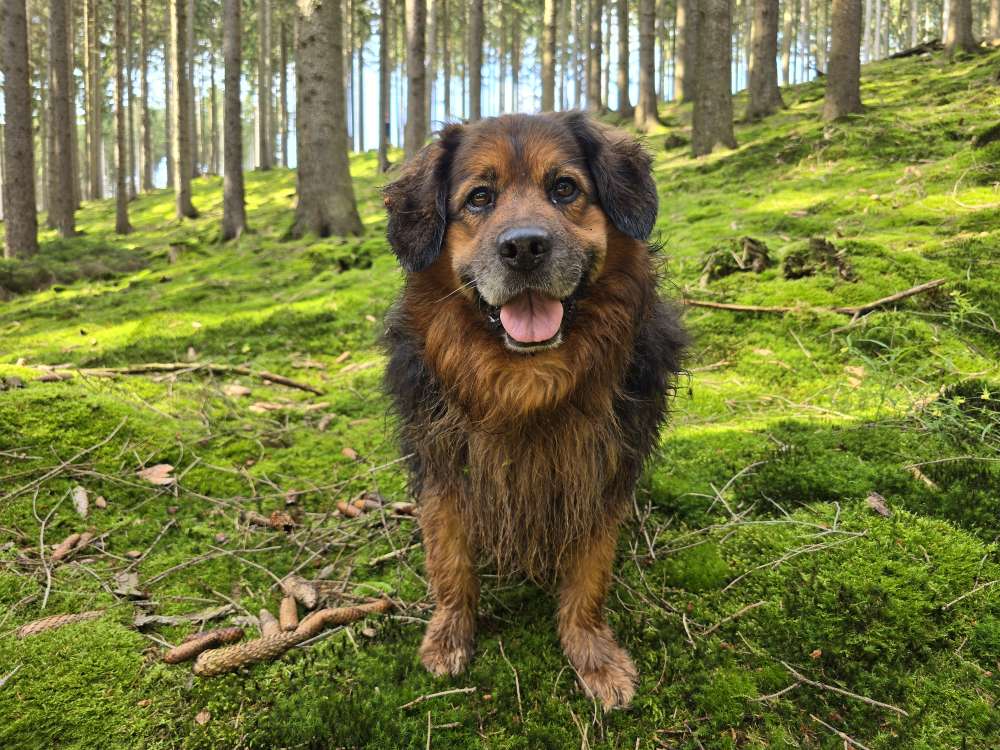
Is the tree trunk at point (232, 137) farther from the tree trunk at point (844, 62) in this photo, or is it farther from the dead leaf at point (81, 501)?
the tree trunk at point (844, 62)

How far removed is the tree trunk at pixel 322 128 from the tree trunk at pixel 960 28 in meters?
16.9

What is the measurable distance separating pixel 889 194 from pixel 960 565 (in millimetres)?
6414

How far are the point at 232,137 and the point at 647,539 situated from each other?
609 inches

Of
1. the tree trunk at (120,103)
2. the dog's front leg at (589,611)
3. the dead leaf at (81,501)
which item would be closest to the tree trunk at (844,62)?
the dog's front leg at (589,611)

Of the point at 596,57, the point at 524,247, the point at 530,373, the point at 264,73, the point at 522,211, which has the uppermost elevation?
the point at 264,73

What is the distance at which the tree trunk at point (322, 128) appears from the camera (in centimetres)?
1068

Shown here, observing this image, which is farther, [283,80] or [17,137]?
[283,80]

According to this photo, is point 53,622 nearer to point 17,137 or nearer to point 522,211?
point 522,211

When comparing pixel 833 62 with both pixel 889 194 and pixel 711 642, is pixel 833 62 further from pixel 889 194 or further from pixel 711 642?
pixel 711 642

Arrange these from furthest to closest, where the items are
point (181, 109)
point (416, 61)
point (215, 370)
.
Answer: point (181, 109) → point (416, 61) → point (215, 370)

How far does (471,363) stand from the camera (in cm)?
258

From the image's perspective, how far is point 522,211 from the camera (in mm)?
2514

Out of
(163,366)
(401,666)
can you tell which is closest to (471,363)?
(401,666)

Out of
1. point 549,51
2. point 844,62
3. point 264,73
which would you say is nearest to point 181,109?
point 549,51
